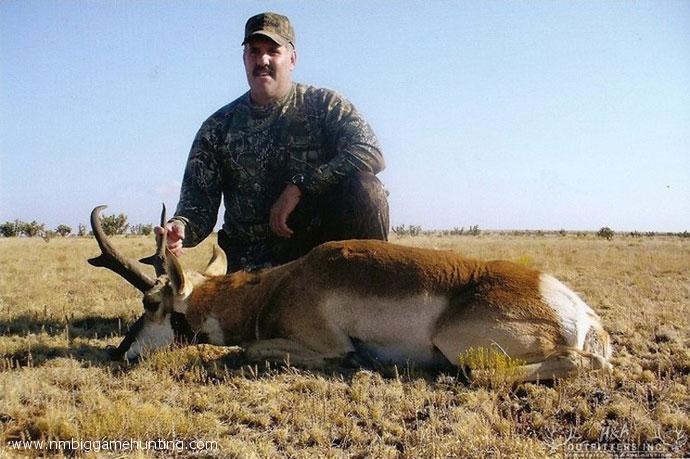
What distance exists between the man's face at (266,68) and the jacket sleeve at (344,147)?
629 millimetres

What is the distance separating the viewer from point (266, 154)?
7234 millimetres

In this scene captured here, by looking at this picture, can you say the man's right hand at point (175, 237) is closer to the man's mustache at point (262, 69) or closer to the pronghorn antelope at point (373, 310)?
the pronghorn antelope at point (373, 310)

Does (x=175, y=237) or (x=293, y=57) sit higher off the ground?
(x=293, y=57)

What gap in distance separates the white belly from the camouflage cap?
3.60 meters

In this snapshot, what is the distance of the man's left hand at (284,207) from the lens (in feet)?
21.0

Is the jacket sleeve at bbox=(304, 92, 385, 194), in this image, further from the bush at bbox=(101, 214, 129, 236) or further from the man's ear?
the bush at bbox=(101, 214, 129, 236)

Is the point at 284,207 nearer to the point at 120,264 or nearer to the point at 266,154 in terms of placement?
the point at 266,154

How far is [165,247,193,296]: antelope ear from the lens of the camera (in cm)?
515

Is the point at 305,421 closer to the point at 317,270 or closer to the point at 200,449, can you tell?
the point at 200,449

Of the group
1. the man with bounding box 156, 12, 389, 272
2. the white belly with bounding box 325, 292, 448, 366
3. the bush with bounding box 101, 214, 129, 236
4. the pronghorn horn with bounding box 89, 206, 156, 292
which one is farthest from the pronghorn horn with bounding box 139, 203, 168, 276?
the bush with bounding box 101, 214, 129, 236

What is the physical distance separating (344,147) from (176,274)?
2423 millimetres

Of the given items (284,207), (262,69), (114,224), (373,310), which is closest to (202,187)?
(284,207)

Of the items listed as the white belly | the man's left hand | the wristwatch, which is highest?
the wristwatch

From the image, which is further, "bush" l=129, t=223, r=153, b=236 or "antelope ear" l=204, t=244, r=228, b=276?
"bush" l=129, t=223, r=153, b=236
